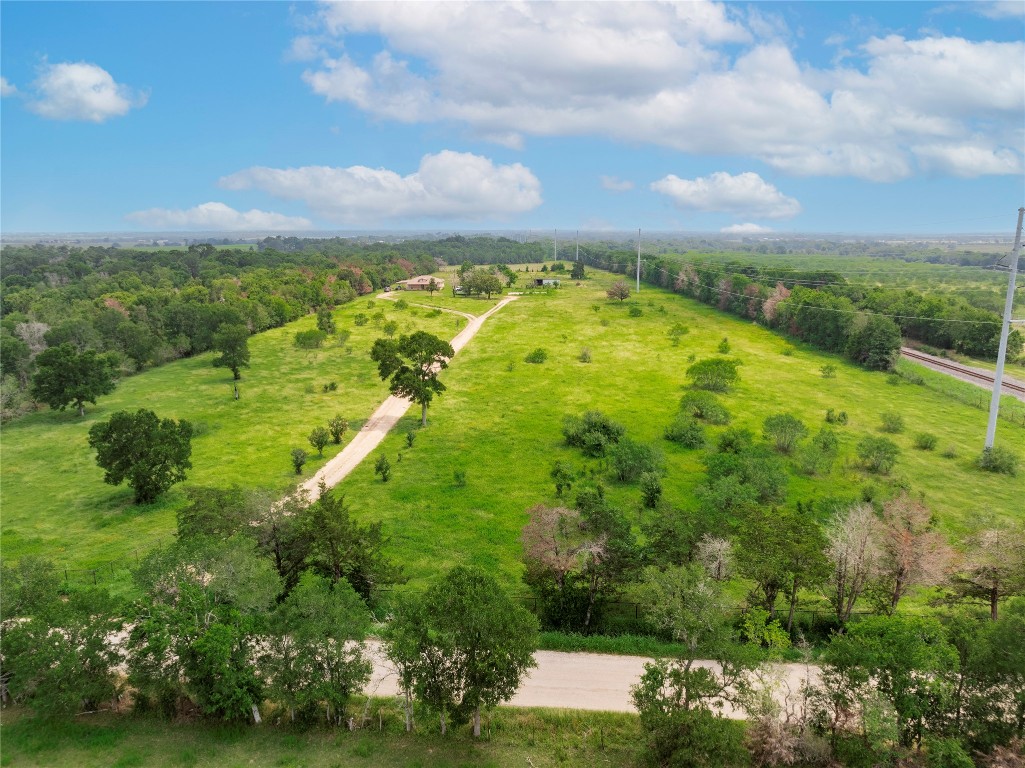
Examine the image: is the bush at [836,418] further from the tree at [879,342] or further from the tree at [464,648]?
the tree at [464,648]

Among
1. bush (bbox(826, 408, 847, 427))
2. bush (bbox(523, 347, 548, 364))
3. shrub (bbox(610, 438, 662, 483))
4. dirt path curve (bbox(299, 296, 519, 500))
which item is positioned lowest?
dirt path curve (bbox(299, 296, 519, 500))

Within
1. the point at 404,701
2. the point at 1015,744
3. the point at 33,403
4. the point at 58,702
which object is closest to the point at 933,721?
the point at 1015,744

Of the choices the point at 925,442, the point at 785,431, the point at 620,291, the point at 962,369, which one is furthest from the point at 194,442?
the point at 620,291

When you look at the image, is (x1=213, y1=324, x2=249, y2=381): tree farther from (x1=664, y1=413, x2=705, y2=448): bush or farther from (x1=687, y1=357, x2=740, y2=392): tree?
(x1=687, y1=357, x2=740, y2=392): tree

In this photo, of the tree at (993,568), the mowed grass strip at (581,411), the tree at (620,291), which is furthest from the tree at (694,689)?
the tree at (620,291)

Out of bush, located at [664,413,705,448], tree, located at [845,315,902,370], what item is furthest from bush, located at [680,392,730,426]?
tree, located at [845,315,902,370]
